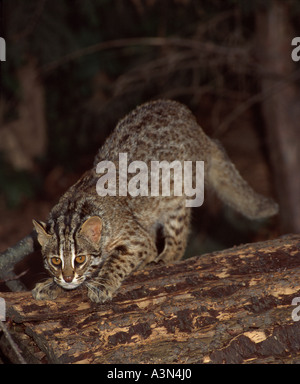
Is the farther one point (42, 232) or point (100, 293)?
point (42, 232)

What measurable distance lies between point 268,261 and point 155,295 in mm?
1105

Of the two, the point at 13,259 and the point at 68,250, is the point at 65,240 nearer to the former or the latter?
the point at 68,250

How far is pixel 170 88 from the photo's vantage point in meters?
9.86

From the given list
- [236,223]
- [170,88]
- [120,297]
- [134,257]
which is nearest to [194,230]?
[236,223]

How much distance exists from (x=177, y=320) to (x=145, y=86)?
6.32m

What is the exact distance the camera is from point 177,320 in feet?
13.6

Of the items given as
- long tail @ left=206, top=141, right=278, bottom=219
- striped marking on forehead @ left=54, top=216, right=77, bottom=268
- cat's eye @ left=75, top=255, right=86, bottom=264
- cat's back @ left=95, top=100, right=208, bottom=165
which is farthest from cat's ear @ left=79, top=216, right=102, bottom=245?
long tail @ left=206, top=141, right=278, bottom=219

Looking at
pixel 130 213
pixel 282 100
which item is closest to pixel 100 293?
pixel 130 213

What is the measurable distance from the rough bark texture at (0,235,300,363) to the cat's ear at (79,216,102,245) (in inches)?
19.1

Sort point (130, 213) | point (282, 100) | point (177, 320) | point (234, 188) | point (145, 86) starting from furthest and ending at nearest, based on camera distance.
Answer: point (145, 86) < point (282, 100) < point (234, 188) < point (130, 213) < point (177, 320)

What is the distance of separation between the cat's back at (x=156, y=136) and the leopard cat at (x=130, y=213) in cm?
1

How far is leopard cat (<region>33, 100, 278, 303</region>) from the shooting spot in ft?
14.8

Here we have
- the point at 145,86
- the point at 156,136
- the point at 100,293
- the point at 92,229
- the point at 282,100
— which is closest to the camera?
the point at 100,293

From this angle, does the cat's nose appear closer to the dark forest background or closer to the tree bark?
the dark forest background
